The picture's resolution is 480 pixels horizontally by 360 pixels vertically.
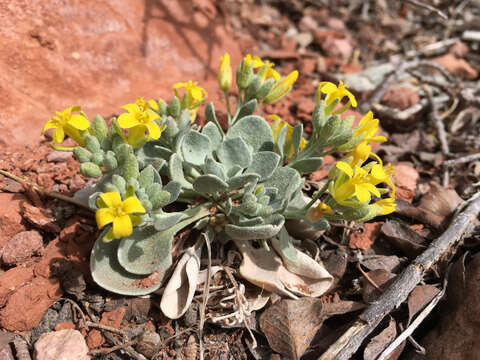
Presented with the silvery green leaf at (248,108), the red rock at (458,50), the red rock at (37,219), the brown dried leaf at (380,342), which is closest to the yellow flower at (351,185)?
the brown dried leaf at (380,342)

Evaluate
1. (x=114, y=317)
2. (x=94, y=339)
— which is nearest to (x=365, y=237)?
(x=114, y=317)

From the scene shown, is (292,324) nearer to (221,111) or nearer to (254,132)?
(254,132)

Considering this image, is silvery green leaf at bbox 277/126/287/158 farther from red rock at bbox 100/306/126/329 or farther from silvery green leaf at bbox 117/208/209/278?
red rock at bbox 100/306/126/329

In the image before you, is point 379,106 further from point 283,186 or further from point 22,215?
point 22,215

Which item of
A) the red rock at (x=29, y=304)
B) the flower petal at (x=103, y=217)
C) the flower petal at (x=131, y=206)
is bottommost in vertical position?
the red rock at (x=29, y=304)

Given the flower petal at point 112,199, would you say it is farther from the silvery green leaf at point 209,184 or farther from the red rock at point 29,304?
the red rock at point 29,304
